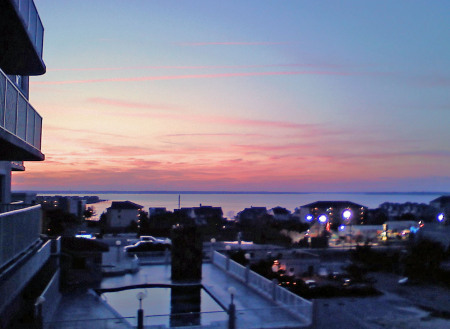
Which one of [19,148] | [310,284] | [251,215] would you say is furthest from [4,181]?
[251,215]

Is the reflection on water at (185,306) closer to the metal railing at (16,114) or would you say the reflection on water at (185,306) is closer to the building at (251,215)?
the metal railing at (16,114)

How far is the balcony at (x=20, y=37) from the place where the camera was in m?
6.01

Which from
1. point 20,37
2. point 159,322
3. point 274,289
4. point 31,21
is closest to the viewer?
point 20,37

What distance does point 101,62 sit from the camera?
1864 centimetres

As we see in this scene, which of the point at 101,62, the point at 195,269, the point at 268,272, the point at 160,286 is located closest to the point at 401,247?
the point at 268,272

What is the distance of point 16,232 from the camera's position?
752 centimetres

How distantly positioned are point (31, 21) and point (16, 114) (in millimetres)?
1977

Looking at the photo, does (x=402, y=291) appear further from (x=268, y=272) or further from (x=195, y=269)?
(x=195, y=269)

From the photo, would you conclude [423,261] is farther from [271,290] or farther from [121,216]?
[121,216]

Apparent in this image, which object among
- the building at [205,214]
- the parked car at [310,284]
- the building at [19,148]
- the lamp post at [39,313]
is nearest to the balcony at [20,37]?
the building at [19,148]

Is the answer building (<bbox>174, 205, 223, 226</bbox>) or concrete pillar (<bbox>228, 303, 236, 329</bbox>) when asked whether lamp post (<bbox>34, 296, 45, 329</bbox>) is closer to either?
concrete pillar (<bbox>228, 303, 236, 329</bbox>)

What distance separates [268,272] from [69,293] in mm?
7889

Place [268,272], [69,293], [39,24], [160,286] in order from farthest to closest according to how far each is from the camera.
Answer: [268,272]
[160,286]
[69,293]
[39,24]

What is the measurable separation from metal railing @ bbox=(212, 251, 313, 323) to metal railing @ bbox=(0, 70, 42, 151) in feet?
22.7
